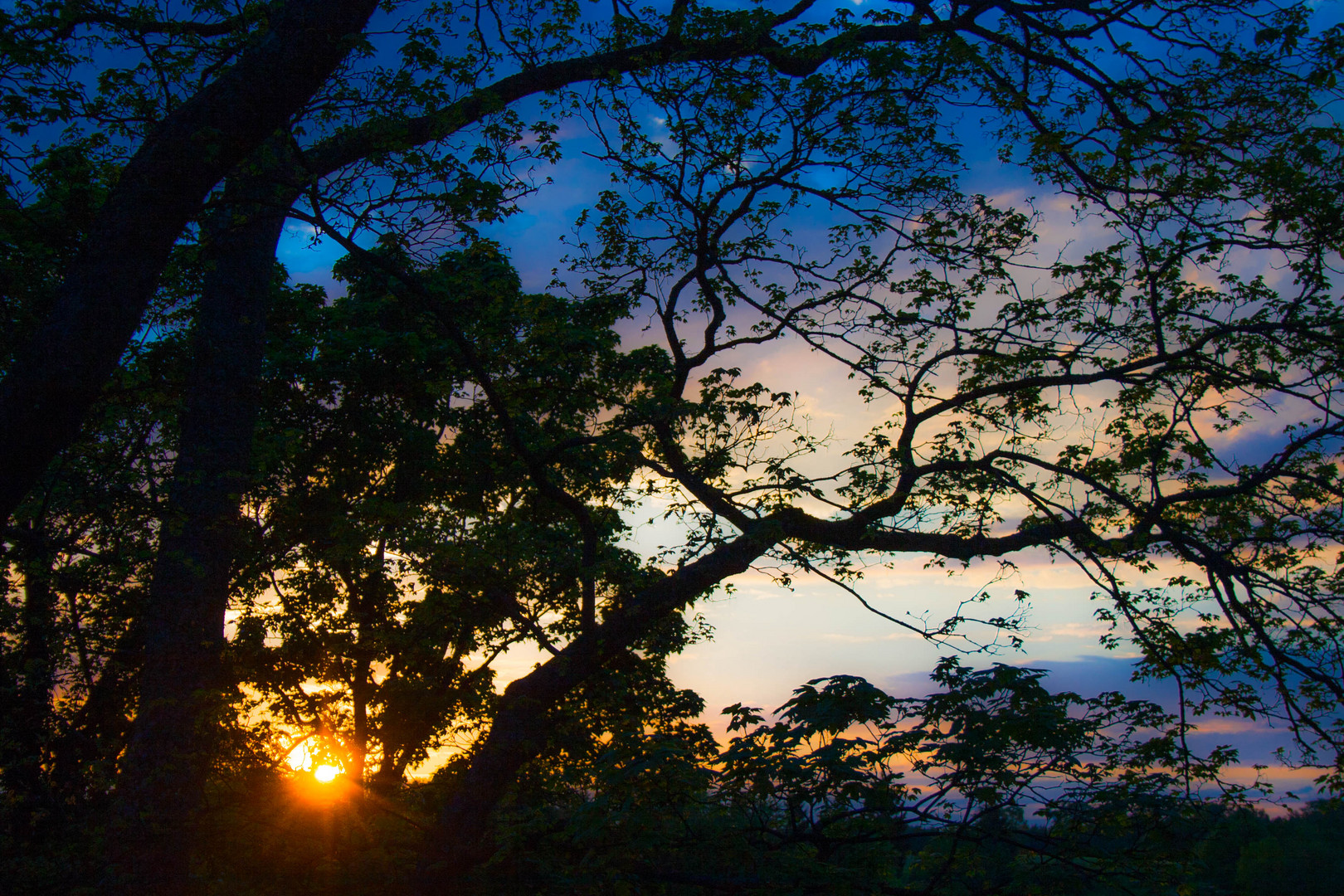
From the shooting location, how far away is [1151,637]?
8.41 meters

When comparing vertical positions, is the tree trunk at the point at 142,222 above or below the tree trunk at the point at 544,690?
above

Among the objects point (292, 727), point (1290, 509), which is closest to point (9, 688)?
point (292, 727)

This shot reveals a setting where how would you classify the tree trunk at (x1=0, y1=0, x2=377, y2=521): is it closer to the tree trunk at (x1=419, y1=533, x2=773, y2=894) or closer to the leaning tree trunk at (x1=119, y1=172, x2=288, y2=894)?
the leaning tree trunk at (x1=119, y1=172, x2=288, y2=894)

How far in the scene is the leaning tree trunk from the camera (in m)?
7.72

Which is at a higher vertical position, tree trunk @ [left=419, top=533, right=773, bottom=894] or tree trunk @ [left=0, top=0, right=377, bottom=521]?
tree trunk @ [left=0, top=0, right=377, bottom=521]

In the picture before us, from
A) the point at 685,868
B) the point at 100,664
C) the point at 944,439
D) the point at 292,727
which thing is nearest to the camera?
the point at 685,868

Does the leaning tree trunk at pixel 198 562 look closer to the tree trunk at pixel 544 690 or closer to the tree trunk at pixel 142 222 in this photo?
the tree trunk at pixel 142 222

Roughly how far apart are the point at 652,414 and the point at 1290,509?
784 cm

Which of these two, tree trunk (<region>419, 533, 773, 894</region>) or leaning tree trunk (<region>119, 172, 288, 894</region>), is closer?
leaning tree trunk (<region>119, 172, 288, 894</region>)

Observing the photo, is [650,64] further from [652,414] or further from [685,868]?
[685,868]

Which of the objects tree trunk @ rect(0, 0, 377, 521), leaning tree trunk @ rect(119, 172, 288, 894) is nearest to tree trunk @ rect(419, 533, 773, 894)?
leaning tree trunk @ rect(119, 172, 288, 894)

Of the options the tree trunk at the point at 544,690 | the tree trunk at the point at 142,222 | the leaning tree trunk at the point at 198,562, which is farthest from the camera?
the tree trunk at the point at 544,690

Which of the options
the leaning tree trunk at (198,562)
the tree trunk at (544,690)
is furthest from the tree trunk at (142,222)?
the tree trunk at (544,690)

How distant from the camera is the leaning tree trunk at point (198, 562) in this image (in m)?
7.72
